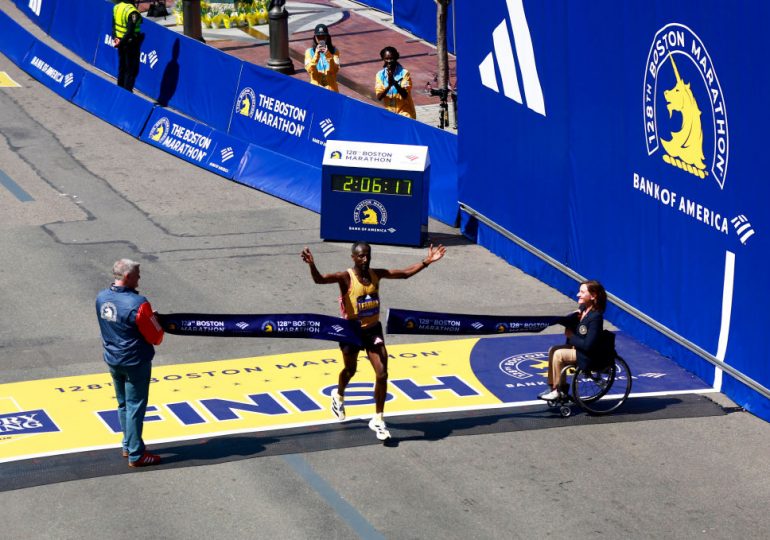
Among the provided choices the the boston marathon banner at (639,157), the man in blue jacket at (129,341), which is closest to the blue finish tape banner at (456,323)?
the the boston marathon banner at (639,157)

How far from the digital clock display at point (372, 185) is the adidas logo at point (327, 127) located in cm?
299

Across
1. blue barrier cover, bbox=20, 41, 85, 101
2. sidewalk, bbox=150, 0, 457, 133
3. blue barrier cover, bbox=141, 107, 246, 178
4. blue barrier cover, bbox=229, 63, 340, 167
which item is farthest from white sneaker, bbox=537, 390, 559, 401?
blue barrier cover, bbox=20, 41, 85, 101

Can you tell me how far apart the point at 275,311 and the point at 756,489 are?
681cm

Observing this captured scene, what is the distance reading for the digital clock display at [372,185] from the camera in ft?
62.0

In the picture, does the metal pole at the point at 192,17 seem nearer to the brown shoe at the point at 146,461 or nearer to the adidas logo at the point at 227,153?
the adidas logo at the point at 227,153

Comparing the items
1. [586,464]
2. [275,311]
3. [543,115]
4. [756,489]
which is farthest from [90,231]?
[756,489]

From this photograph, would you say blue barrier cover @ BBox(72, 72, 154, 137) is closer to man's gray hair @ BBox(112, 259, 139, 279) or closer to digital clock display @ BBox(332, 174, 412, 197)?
digital clock display @ BBox(332, 174, 412, 197)

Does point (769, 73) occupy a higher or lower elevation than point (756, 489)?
higher

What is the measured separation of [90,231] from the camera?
19188 mm

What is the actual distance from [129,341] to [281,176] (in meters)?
10.9

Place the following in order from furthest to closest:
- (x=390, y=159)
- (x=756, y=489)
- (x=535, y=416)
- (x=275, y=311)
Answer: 1. (x=390, y=159)
2. (x=275, y=311)
3. (x=535, y=416)
4. (x=756, y=489)

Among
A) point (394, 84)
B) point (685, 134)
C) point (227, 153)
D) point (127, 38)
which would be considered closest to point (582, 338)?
point (685, 134)

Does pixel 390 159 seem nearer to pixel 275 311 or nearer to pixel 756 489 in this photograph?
pixel 275 311

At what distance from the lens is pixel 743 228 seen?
12672 mm
